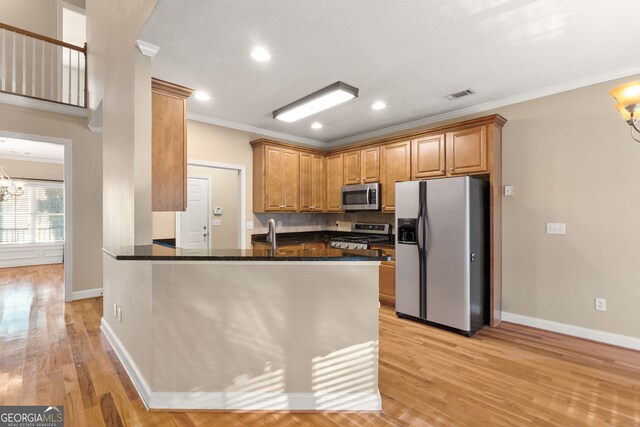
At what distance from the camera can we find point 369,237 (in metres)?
4.88

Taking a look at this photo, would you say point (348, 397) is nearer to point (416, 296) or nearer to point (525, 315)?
point (416, 296)

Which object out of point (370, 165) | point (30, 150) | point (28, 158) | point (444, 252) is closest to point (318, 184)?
point (370, 165)

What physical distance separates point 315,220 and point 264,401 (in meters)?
3.93

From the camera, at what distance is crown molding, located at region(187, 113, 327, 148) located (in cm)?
421

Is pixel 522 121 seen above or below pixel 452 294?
above

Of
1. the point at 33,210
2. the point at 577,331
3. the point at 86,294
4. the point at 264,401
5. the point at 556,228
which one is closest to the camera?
the point at 264,401

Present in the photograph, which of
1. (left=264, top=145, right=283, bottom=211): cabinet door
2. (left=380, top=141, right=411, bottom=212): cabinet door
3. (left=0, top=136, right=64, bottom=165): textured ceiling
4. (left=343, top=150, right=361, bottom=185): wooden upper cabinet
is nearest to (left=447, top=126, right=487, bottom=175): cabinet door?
(left=380, top=141, right=411, bottom=212): cabinet door

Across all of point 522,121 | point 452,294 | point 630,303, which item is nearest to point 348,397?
point 452,294

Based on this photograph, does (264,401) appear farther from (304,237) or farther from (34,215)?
(34,215)

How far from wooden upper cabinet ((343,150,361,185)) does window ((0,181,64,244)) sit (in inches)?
301

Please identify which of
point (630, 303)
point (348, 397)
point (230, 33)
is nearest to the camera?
point (348, 397)

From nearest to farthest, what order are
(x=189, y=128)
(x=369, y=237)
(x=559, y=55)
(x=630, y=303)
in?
(x=559, y=55) → (x=630, y=303) → (x=189, y=128) → (x=369, y=237)

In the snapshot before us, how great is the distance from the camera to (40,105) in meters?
4.12

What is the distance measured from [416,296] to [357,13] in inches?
117
